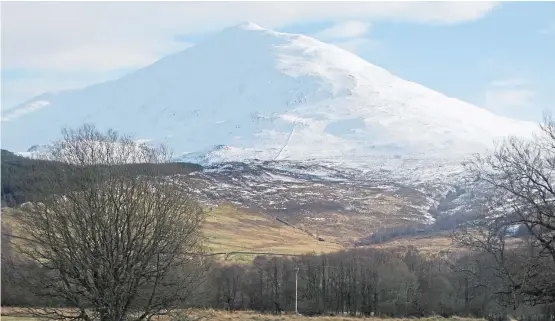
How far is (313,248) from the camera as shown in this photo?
14612 centimetres

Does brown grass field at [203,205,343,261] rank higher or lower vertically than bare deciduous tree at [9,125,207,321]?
lower

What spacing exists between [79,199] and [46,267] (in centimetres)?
183

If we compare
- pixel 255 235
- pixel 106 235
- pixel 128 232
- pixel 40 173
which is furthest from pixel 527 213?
pixel 255 235

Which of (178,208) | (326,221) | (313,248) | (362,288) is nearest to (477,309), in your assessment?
(362,288)

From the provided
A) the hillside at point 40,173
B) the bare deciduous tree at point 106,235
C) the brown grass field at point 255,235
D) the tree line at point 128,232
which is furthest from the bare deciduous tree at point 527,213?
the brown grass field at point 255,235

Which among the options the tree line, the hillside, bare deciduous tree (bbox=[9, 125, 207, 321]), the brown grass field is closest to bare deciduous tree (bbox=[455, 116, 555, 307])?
the tree line

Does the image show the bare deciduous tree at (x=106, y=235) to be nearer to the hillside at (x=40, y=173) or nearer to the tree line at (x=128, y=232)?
the tree line at (x=128, y=232)

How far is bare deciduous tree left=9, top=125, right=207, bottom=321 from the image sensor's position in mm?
16547

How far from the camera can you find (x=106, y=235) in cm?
1677

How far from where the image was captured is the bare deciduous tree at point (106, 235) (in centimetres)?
1655

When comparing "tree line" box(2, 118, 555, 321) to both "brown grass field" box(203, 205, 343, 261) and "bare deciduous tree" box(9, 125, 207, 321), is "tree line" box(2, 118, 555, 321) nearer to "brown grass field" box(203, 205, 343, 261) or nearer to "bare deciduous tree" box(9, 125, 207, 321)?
"bare deciduous tree" box(9, 125, 207, 321)

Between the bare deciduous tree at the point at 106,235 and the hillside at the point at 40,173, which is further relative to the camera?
the hillside at the point at 40,173

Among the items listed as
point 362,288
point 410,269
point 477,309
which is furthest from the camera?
point 410,269

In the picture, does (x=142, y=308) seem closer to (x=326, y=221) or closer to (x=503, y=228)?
(x=503, y=228)
